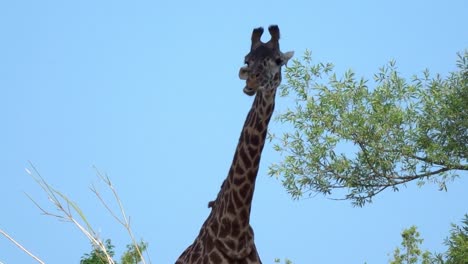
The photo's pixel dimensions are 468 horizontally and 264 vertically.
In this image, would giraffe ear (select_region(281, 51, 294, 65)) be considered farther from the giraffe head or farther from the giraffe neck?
the giraffe neck

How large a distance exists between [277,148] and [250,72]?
887cm

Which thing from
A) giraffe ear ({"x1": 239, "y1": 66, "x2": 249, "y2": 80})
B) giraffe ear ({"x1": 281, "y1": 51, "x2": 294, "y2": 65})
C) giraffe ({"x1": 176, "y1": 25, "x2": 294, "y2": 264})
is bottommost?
giraffe ({"x1": 176, "y1": 25, "x2": 294, "y2": 264})

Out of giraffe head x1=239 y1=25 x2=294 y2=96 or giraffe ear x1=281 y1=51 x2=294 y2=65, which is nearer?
giraffe head x1=239 y1=25 x2=294 y2=96

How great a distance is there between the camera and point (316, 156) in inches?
610

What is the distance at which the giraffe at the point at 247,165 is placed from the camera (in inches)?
273

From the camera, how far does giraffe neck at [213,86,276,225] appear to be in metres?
7.01

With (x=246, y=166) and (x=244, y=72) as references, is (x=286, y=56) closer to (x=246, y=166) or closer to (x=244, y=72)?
(x=244, y=72)

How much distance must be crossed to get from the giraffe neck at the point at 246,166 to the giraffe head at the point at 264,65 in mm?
81

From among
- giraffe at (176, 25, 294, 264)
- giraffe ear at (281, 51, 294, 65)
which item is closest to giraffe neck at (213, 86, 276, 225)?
giraffe at (176, 25, 294, 264)

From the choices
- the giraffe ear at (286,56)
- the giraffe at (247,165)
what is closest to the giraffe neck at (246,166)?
the giraffe at (247,165)

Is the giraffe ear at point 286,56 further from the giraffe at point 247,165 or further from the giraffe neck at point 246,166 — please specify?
the giraffe neck at point 246,166

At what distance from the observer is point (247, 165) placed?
709 cm

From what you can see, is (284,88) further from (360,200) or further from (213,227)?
(213,227)

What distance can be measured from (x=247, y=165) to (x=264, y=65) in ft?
2.75
